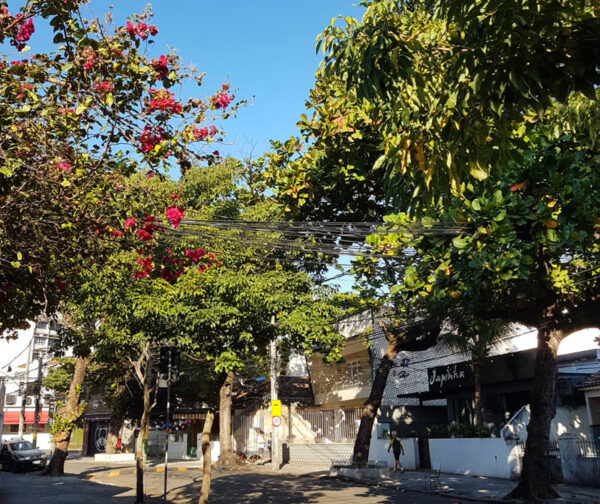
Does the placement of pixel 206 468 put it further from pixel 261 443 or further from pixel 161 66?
pixel 261 443

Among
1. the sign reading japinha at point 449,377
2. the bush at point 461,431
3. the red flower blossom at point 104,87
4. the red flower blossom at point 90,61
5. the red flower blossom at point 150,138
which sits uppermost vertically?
the red flower blossom at point 90,61

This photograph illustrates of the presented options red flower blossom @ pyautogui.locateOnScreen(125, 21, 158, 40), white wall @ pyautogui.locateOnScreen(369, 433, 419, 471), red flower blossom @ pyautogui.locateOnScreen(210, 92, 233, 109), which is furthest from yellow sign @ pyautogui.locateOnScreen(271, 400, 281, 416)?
red flower blossom @ pyautogui.locateOnScreen(125, 21, 158, 40)

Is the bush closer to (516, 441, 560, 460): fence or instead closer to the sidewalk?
the sidewalk

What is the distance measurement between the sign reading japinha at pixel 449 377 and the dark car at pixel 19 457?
2069cm

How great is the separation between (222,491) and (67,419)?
9739 millimetres

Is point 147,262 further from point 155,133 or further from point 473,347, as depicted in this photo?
point 473,347

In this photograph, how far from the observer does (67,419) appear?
2311 cm

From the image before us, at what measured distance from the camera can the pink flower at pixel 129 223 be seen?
25.7 ft

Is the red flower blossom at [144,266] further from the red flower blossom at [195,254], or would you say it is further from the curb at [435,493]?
the curb at [435,493]

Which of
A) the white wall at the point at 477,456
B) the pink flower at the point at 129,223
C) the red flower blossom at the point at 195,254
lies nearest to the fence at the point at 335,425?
the white wall at the point at 477,456

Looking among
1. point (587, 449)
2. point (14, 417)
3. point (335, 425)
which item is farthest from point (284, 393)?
point (14, 417)

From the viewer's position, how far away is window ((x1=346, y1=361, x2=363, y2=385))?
30.8 meters

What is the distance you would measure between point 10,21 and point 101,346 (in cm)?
1248

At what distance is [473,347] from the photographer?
890 inches
